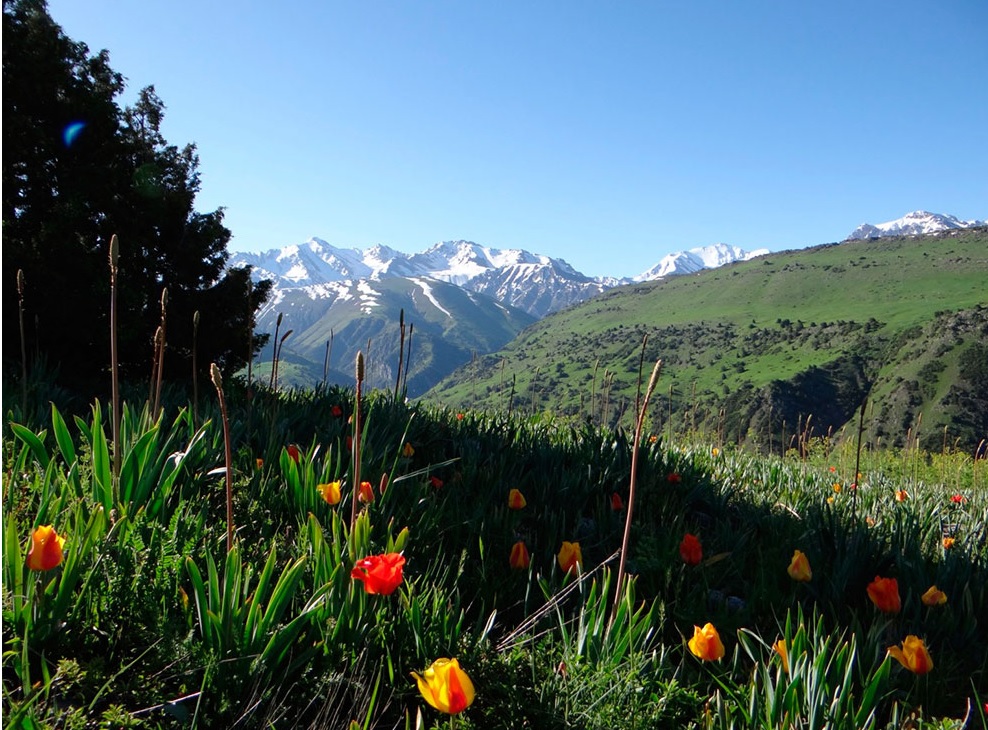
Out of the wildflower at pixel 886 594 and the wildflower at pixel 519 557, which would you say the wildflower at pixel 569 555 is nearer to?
the wildflower at pixel 519 557

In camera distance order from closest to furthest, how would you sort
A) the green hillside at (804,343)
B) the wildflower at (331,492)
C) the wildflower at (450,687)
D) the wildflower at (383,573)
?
1. the wildflower at (450,687)
2. the wildflower at (383,573)
3. the wildflower at (331,492)
4. the green hillside at (804,343)

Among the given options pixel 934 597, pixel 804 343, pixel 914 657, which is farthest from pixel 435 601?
pixel 804 343

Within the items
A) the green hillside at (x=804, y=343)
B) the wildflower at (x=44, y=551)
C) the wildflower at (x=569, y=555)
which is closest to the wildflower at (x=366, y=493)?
the wildflower at (x=569, y=555)

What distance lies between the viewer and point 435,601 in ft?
5.93

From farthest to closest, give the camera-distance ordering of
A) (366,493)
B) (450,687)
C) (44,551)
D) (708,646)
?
(366,493)
(708,646)
(44,551)
(450,687)

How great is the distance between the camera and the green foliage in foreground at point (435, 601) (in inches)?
60.3

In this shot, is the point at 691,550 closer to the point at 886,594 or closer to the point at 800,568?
the point at 800,568

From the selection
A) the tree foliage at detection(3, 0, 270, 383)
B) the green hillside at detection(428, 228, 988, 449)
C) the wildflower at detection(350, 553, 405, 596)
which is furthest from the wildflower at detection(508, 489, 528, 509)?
the green hillside at detection(428, 228, 988, 449)

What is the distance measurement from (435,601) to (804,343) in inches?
4730

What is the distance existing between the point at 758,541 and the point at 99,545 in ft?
8.90

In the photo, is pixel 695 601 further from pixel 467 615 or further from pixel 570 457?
pixel 570 457

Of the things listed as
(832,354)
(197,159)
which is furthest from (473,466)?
(832,354)

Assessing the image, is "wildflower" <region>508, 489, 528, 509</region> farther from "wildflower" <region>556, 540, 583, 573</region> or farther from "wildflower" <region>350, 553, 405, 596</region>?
"wildflower" <region>350, 553, 405, 596</region>

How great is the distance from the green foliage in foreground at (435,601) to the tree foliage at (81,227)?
17.9 ft
